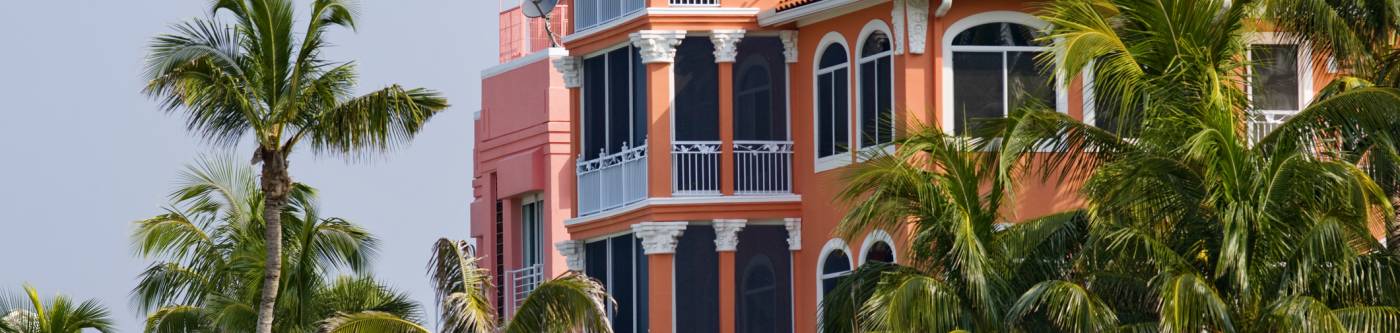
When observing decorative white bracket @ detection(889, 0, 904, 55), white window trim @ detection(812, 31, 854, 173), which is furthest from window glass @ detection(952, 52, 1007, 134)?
white window trim @ detection(812, 31, 854, 173)

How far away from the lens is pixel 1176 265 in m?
30.9

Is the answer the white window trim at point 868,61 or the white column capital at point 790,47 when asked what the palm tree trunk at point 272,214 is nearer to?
the white window trim at point 868,61

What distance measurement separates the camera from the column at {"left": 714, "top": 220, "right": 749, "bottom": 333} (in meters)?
41.8

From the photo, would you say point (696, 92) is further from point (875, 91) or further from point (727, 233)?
point (875, 91)

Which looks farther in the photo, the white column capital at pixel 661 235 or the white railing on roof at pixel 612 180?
the white railing on roof at pixel 612 180

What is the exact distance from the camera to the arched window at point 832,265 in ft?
135

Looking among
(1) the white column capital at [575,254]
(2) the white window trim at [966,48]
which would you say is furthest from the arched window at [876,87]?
(1) the white column capital at [575,254]

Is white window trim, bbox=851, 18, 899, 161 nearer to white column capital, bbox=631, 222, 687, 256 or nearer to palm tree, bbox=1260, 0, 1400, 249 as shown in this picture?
white column capital, bbox=631, 222, 687, 256

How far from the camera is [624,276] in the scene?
43219 millimetres

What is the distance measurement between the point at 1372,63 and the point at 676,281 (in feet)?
36.2

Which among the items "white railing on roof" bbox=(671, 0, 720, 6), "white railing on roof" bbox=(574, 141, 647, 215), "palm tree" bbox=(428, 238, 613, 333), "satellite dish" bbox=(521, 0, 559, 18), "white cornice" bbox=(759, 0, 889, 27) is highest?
Answer: "satellite dish" bbox=(521, 0, 559, 18)

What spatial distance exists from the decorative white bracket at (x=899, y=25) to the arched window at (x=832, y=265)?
2628 millimetres

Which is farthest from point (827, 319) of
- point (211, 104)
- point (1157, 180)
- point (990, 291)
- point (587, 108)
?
point (587, 108)

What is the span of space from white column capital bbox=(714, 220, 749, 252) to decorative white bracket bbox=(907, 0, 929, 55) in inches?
138
